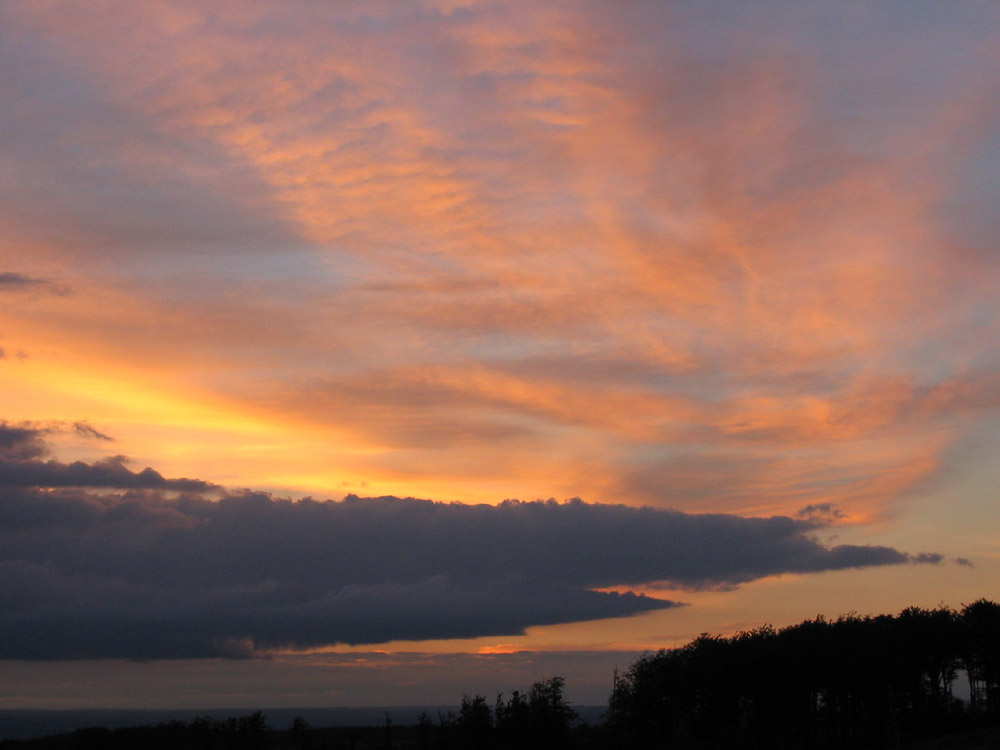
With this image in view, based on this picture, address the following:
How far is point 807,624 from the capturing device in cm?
9144

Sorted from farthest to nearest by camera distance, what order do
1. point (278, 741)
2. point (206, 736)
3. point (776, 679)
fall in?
point (278, 741)
point (206, 736)
point (776, 679)

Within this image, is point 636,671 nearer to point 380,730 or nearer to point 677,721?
point 677,721

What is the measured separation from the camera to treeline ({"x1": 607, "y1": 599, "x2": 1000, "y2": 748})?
79.4 metres

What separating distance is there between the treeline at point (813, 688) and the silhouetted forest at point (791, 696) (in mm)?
99

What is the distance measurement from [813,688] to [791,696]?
2.13 meters

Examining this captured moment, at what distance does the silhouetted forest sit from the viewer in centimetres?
7950

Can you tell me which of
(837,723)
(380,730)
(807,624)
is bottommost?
(380,730)

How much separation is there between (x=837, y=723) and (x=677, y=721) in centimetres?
1422

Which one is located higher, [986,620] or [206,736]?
[986,620]

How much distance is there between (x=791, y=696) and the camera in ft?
262

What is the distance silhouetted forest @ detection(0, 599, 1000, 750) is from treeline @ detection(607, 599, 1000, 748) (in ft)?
0.32

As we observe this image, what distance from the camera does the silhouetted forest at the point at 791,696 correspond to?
79.5 m

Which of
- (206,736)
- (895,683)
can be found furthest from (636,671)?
(206,736)

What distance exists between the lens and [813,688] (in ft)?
264
